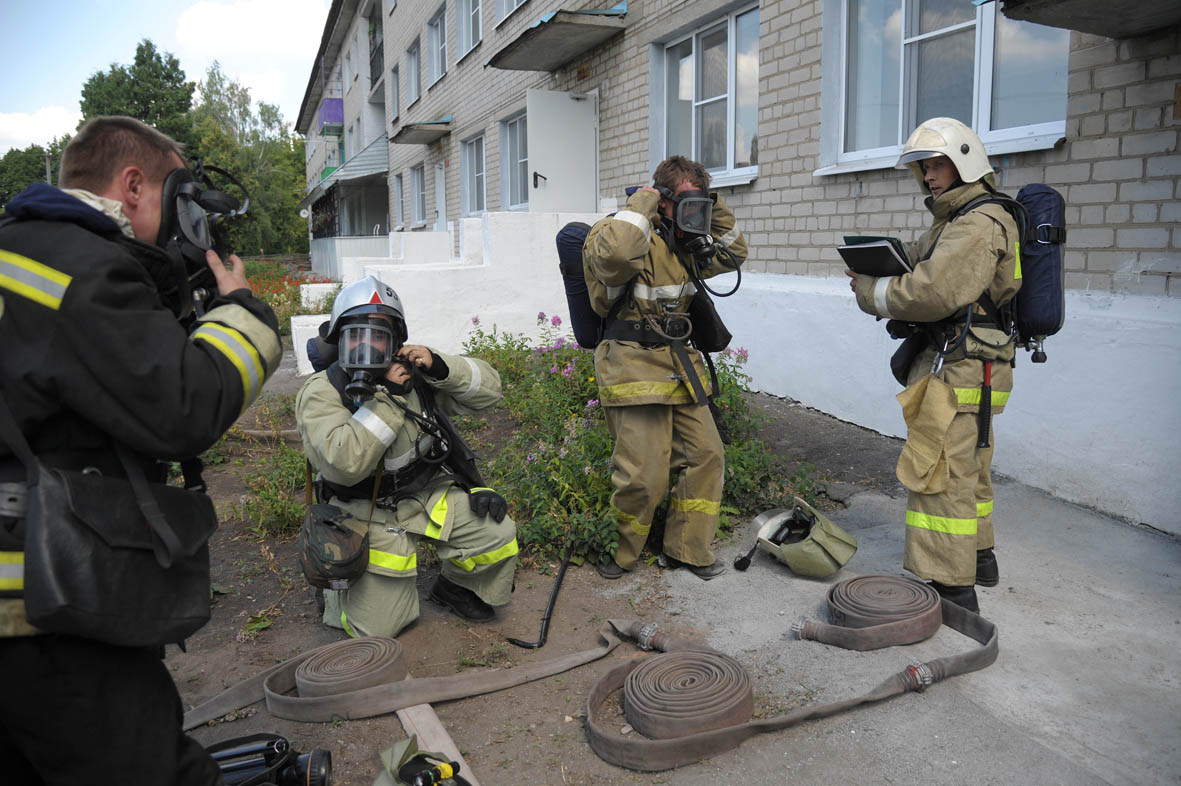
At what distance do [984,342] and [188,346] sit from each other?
305 centimetres

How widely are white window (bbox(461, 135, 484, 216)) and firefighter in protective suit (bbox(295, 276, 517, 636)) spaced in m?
12.7

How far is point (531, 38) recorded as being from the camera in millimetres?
9930

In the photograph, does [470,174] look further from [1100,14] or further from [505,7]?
[1100,14]

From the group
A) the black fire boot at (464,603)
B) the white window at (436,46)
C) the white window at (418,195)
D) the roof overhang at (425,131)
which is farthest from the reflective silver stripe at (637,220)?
the white window at (418,195)

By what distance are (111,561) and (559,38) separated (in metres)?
9.44

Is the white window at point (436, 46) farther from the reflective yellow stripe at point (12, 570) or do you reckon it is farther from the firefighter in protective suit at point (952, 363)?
the reflective yellow stripe at point (12, 570)

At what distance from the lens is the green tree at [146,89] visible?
5194cm

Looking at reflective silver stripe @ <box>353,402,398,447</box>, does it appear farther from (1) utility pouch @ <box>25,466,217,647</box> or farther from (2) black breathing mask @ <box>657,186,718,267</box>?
(2) black breathing mask @ <box>657,186,718,267</box>

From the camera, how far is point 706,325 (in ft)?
14.1

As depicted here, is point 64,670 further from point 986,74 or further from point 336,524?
point 986,74

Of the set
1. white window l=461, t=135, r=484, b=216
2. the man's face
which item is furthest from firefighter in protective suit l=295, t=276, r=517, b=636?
white window l=461, t=135, r=484, b=216

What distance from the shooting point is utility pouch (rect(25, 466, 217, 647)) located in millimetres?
1585

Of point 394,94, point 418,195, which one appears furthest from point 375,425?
point 394,94

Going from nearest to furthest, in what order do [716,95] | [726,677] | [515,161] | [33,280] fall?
[33,280]
[726,677]
[716,95]
[515,161]
